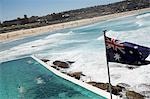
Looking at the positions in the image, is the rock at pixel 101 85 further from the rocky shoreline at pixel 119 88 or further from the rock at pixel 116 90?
the rock at pixel 116 90

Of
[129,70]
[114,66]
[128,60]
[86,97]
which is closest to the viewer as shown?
[128,60]

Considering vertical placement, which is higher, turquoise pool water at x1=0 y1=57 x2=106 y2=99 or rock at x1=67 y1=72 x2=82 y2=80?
rock at x1=67 y1=72 x2=82 y2=80

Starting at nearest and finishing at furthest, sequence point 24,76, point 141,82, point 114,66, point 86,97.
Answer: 1. point 86,97
2. point 141,82
3. point 114,66
4. point 24,76

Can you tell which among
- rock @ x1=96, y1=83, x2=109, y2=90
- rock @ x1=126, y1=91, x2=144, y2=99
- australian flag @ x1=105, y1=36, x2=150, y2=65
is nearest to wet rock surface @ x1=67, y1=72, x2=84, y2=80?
rock @ x1=96, y1=83, x2=109, y2=90

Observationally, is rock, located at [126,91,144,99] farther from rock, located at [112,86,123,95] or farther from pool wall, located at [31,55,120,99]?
rock, located at [112,86,123,95]

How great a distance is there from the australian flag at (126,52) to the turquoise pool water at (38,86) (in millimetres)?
7978

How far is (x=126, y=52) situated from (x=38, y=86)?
15.3 meters

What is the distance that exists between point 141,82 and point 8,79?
15.2m

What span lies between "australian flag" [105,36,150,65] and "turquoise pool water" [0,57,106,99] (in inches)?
314

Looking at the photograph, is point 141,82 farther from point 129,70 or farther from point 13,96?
point 13,96

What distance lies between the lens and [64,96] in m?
23.6

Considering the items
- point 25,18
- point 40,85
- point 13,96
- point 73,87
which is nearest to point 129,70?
point 73,87

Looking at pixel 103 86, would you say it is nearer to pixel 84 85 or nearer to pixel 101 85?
pixel 101 85

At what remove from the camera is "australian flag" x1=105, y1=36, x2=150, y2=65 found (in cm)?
1357
